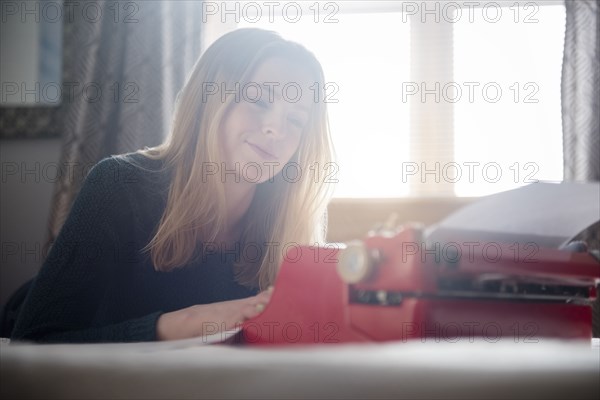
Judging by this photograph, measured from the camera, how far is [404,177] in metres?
2.36

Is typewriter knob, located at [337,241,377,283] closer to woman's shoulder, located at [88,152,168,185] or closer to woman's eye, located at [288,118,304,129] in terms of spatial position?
woman's shoulder, located at [88,152,168,185]

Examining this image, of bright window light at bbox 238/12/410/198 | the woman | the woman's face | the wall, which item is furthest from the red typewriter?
the wall

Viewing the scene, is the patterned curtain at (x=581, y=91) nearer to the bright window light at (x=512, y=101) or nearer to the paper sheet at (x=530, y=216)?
the bright window light at (x=512, y=101)

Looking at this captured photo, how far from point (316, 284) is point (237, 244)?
74 cm

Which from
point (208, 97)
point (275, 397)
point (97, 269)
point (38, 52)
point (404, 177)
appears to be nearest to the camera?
point (275, 397)

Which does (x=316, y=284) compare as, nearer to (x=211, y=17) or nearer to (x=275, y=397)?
(x=275, y=397)

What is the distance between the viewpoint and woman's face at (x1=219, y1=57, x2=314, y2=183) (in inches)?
50.3

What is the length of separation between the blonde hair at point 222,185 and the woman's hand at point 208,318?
1.14ft

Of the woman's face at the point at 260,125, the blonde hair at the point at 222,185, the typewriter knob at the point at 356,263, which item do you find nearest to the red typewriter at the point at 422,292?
the typewriter knob at the point at 356,263

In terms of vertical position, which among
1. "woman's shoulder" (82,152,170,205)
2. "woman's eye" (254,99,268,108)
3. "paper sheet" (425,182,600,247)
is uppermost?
"woman's eye" (254,99,268,108)

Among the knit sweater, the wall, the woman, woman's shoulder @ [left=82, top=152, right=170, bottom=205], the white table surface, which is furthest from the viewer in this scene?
the wall

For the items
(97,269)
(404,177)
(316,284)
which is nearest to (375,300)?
(316,284)

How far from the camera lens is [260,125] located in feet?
4.22

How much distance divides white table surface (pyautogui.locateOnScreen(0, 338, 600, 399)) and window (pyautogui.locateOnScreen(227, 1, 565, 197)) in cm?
205
